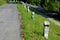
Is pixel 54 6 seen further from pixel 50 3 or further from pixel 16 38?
pixel 16 38

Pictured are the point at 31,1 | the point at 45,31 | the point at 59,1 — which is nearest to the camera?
the point at 45,31

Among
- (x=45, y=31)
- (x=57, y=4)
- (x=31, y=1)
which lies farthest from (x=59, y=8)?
(x=31, y=1)

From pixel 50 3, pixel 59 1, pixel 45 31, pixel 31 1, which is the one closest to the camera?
pixel 45 31

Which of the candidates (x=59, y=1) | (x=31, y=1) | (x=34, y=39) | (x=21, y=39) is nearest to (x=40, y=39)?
(x=34, y=39)

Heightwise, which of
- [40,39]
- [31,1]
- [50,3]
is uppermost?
[40,39]

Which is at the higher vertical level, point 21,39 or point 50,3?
point 21,39

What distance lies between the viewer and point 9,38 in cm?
955

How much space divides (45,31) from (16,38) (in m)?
1.80

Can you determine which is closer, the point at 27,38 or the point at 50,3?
the point at 27,38

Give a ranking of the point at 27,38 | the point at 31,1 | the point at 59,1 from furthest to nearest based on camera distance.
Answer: the point at 31,1 < the point at 59,1 < the point at 27,38

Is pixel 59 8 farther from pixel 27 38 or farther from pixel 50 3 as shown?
pixel 27 38

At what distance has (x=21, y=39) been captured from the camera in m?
9.35

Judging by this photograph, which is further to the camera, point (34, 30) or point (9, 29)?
point (9, 29)

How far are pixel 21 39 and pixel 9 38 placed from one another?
2.06 ft
